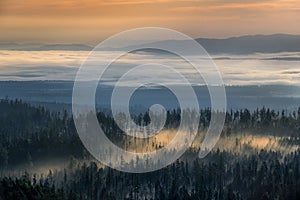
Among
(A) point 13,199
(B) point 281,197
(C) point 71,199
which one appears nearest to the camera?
(A) point 13,199

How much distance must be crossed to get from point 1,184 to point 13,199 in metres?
20.1

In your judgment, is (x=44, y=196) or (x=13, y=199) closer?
(x=13, y=199)

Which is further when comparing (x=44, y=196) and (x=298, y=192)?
(x=298, y=192)

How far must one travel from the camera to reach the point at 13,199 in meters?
125

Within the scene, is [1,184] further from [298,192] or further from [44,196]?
[298,192]

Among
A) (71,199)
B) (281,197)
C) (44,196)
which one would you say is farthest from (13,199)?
(281,197)

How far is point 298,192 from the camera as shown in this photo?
642 feet

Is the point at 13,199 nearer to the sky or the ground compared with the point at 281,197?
nearer to the sky

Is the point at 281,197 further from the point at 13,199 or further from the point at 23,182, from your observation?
the point at 13,199

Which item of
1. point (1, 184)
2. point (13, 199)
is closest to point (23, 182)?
point (1, 184)

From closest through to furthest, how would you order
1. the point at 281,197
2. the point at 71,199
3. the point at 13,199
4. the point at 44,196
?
the point at 13,199
the point at 44,196
the point at 71,199
the point at 281,197

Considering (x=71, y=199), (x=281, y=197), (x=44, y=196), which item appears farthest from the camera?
(x=281, y=197)

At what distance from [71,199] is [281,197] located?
56.3 meters

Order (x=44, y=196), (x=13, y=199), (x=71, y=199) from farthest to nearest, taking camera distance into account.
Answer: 1. (x=71, y=199)
2. (x=44, y=196)
3. (x=13, y=199)
